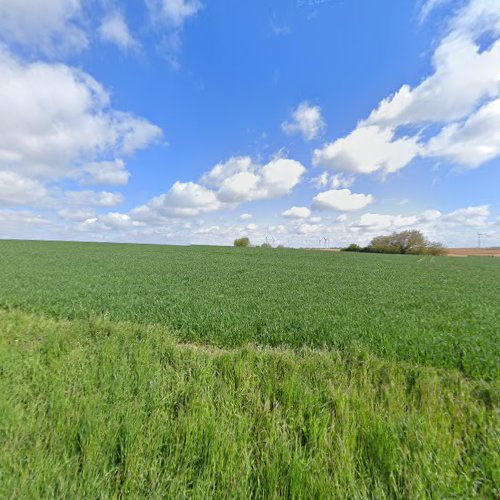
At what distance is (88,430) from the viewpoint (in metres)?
2.52

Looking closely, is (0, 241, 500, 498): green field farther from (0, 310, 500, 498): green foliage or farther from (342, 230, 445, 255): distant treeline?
(342, 230, 445, 255): distant treeline

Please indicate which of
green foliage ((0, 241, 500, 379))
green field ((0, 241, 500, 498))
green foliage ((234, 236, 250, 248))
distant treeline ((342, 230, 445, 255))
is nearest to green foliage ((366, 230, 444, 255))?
distant treeline ((342, 230, 445, 255))

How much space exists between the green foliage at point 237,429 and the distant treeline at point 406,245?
325 feet

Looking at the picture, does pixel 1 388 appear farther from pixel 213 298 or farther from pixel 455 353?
pixel 455 353

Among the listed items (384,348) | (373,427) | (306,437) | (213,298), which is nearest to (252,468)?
A: (306,437)

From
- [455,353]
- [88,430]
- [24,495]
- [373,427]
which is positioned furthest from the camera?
[455,353]

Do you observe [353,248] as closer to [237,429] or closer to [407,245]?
[407,245]

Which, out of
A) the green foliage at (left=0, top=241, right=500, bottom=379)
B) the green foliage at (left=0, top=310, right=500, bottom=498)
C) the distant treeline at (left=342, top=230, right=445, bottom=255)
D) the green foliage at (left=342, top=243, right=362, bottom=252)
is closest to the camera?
the green foliage at (left=0, top=310, right=500, bottom=498)

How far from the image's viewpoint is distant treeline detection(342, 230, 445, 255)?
85000 millimetres

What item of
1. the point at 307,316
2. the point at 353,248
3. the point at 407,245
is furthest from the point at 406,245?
the point at 307,316

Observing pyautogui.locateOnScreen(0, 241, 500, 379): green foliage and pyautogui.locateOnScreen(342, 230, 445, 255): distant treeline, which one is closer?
pyautogui.locateOnScreen(0, 241, 500, 379): green foliage

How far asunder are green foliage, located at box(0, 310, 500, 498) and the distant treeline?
99.2 m

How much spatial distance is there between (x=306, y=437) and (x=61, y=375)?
382 cm

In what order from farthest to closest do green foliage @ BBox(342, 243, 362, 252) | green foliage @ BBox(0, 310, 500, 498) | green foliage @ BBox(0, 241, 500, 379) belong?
green foliage @ BBox(342, 243, 362, 252) < green foliage @ BBox(0, 241, 500, 379) < green foliage @ BBox(0, 310, 500, 498)
